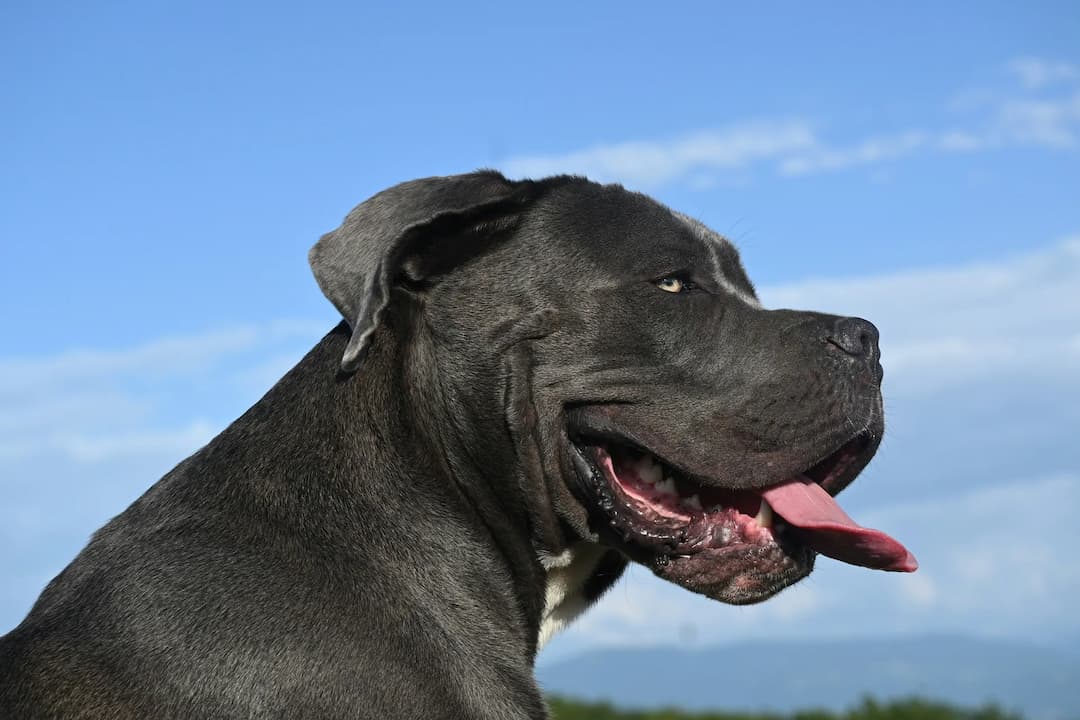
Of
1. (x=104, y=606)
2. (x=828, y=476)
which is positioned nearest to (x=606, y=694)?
(x=828, y=476)

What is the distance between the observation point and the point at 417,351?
421 cm

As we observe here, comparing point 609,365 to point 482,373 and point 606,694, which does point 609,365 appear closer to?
point 482,373

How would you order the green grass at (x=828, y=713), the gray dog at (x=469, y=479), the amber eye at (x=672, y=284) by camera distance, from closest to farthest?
the gray dog at (x=469, y=479) < the amber eye at (x=672, y=284) < the green grass at (x=828, y=713)

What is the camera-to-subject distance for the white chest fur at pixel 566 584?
4410mm

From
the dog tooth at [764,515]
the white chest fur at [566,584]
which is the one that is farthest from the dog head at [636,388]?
the white chest fur at [566,584]

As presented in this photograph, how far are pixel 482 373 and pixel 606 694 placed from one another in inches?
289

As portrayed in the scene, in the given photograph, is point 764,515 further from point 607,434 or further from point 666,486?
point 607,434

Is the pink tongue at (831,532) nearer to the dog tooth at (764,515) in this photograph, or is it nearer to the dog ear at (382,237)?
the dog tooth at (764,515)

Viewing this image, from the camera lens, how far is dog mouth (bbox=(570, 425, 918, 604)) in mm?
4289

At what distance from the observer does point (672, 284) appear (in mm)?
4422

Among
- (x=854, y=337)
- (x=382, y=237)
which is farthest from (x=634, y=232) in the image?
(x=382, y=237)

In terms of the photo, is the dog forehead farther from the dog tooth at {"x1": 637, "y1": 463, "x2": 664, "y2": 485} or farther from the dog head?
the dog tooth at {"x1": 637, "y1": 463, "x2": 664, "y2": 485}

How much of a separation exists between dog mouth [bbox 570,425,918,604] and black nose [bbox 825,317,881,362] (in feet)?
0.98

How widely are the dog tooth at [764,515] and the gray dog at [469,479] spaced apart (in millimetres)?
11
